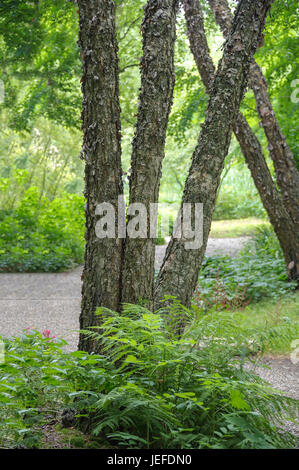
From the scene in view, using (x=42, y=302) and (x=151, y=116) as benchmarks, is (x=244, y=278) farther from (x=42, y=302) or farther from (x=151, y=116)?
(x=151, y=116)

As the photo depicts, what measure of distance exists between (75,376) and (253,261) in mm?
6162

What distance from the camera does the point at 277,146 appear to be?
6.85 metres

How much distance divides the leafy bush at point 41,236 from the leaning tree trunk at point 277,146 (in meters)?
4.24

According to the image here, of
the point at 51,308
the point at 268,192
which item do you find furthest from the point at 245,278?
the point at 51,308

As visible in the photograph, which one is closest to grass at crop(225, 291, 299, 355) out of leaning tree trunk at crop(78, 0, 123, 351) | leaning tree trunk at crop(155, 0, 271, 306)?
leaning tree trunk at crop(155, 0, 271, 306)

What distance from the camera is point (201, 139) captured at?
3.19m

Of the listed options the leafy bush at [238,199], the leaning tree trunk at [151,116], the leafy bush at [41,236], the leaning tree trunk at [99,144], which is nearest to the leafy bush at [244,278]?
the leafy bush at [41,236]

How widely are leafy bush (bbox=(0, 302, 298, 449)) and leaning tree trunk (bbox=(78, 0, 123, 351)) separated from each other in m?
0.31

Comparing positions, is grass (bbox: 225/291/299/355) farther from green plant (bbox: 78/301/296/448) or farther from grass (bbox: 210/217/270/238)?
grass (bbox: 210/217/270/238)

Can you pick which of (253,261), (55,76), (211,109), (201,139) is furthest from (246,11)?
(55,76)

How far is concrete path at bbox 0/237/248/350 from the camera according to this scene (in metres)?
5.72

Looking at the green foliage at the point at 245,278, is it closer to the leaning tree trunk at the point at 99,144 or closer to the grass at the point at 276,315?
the grass at the point at 276,315

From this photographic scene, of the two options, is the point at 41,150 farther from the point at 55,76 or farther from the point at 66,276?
the point at 66,276

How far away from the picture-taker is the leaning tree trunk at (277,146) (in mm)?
6785
